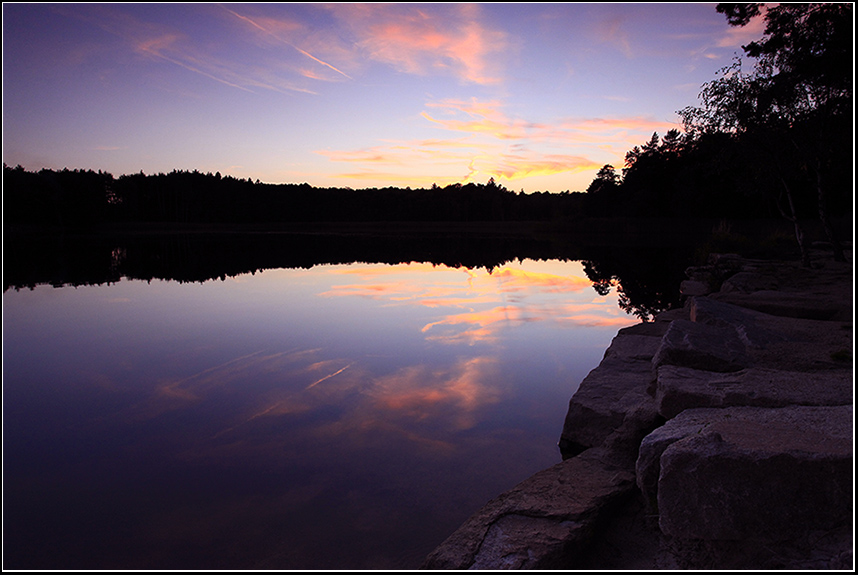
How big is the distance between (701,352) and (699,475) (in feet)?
6.96

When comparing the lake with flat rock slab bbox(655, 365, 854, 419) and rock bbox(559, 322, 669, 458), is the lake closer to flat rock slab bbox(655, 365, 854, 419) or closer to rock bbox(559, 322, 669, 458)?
rock bbox(559, 322, 669, 458)

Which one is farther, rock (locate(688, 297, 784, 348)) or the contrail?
the contrail

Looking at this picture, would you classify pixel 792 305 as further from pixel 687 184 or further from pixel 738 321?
pixel 687 184

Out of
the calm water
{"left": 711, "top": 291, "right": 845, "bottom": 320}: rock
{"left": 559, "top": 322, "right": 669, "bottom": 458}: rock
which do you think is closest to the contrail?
the calm water

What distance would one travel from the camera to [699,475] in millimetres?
2324

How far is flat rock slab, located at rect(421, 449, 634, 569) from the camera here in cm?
254

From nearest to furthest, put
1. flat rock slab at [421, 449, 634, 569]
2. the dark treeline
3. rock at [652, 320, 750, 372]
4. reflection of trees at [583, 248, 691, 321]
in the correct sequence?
1. flat rock slab at [421, 449, 634, 569]
2. rock at [652, 320, 750, 372]
3. reflection of trees at [583, 248, 691, 321]
4. the dark treeline

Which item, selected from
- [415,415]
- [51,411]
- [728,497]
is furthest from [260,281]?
[728,497]

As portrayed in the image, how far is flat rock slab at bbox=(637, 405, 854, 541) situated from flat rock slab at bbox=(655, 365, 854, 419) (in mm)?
640

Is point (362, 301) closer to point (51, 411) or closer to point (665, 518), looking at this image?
point (51, 411)

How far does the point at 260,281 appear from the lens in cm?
1541

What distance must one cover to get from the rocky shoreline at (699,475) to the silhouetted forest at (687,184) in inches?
295

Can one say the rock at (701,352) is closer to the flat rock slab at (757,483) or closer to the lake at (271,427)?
the lake at (271,427)

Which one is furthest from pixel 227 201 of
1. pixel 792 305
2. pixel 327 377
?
pixel 792 305
